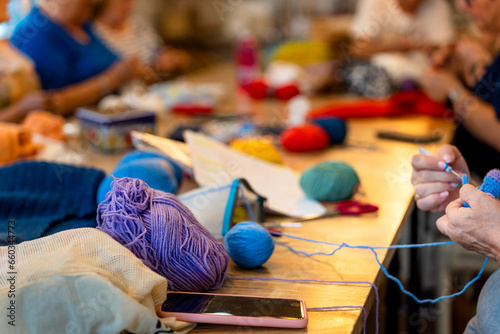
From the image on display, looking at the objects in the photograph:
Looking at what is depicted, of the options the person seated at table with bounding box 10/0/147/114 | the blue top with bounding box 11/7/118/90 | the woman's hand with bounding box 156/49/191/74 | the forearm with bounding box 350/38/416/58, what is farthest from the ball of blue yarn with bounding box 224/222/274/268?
the woman's hand with bounding box 156/49/191/74

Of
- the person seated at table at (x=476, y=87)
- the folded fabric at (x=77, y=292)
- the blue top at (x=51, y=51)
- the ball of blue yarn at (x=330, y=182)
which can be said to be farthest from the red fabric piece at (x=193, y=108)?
the folded fabric at (x=77, y=292)

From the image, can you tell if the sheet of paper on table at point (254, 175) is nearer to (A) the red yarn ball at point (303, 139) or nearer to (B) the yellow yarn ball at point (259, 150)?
(B) the yellow yarn ball at point (259, 150)

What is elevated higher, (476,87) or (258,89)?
(476,87)

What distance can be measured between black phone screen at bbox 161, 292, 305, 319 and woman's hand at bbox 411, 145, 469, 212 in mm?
394

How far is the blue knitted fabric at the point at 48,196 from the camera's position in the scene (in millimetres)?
986

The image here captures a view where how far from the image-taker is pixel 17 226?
943 millimetres

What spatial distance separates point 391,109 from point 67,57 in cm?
157

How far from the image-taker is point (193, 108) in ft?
7.59

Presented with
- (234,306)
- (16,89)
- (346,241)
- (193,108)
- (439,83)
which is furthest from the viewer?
(193,108)

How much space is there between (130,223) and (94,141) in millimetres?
1014

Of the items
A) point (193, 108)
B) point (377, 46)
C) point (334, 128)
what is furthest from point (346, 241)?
point (377, 46)

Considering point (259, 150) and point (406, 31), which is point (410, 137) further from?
point (406, 31)

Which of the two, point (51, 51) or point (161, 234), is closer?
point (161, 234)

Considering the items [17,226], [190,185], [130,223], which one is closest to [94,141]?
[190,185]
